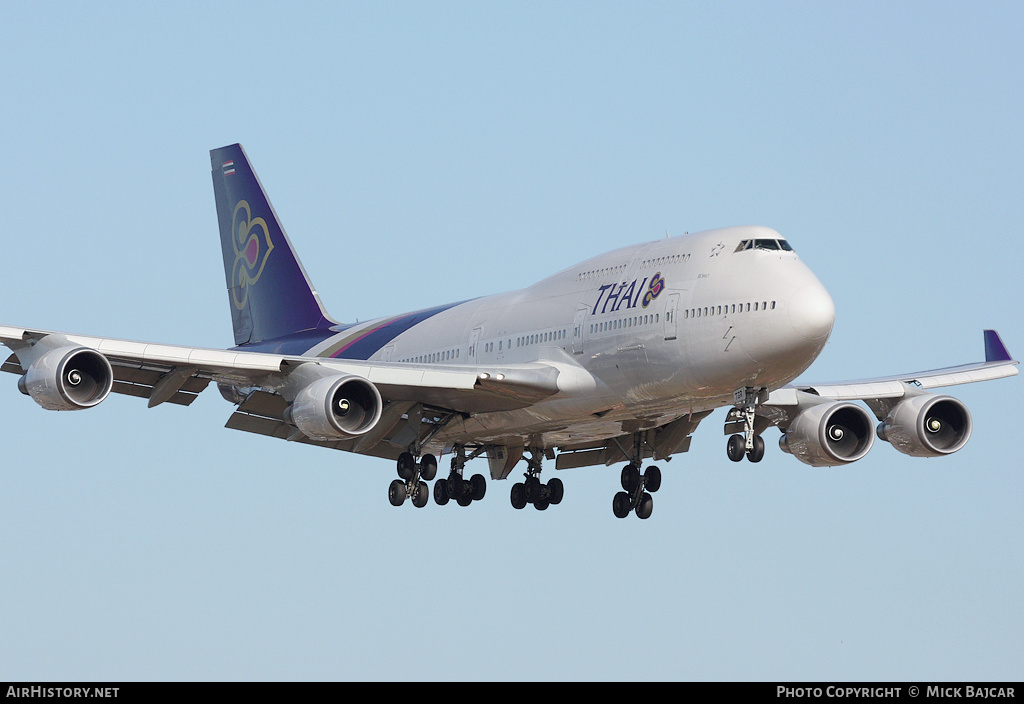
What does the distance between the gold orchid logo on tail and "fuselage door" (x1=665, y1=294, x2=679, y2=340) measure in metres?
21.5

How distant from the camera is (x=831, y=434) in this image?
38.8 metres

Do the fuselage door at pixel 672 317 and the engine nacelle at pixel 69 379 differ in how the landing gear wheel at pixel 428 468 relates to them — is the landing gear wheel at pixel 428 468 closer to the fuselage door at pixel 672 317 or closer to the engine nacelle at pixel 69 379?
the fuselage door at pixel 672 317

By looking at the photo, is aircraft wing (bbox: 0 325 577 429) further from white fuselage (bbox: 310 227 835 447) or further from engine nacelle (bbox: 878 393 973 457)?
engine nacelle (bbox: 878 393 973 457)

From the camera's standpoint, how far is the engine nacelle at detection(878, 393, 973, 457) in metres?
38.8

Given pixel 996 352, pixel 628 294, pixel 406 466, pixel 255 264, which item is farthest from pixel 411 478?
pixel 996 352

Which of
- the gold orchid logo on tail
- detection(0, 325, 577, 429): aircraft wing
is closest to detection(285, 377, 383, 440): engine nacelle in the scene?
detection(0, 325, 577, 429): aircraft wing

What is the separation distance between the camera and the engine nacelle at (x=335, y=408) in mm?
34219

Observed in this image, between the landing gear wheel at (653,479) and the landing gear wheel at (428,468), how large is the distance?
600 centimetres

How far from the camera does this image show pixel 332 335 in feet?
151

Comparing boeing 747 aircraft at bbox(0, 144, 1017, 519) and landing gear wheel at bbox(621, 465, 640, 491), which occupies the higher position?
boeing 747 aircraft at bbox(0, 144, 1017, 519)

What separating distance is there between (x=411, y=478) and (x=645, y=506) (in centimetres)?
664
